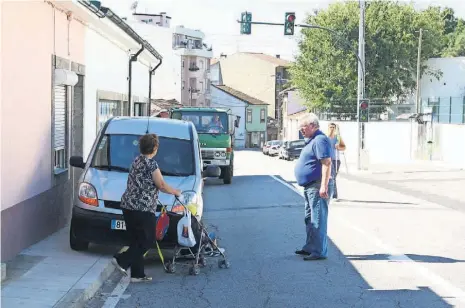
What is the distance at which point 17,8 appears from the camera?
847 cm

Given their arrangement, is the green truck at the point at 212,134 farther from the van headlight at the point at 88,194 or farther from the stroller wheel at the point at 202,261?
the stroller wheel at the point at 202,261

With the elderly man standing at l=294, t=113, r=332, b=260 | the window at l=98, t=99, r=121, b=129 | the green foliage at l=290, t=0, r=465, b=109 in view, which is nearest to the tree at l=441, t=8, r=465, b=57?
the green foliage at l=290, t=0, r=465, b=109

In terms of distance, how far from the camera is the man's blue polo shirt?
9.00 metres

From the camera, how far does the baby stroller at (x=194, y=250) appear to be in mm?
8258

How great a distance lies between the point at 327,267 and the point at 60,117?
535 cm

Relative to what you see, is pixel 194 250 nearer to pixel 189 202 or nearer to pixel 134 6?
pixel 189 202

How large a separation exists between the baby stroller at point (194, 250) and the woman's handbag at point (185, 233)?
13 cm

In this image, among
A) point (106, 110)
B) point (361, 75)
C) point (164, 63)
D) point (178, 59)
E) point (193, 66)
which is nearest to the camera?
point (106, 110)

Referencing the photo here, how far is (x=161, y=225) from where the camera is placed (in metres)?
7.81

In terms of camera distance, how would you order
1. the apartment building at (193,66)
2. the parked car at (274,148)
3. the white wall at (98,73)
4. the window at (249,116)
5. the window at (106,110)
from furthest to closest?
the window at (249,116) < the apartment building at (193,66) < the parked car at (274,148) < the window at (106,110) < the white wall at (98,73)

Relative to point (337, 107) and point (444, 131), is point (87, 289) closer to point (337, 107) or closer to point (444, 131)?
point (444, 131)

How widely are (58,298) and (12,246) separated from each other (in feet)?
6.73

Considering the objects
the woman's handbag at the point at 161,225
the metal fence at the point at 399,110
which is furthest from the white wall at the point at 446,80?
the woman's handbag at the point at 161,225

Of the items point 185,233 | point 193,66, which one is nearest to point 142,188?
point 185,233
